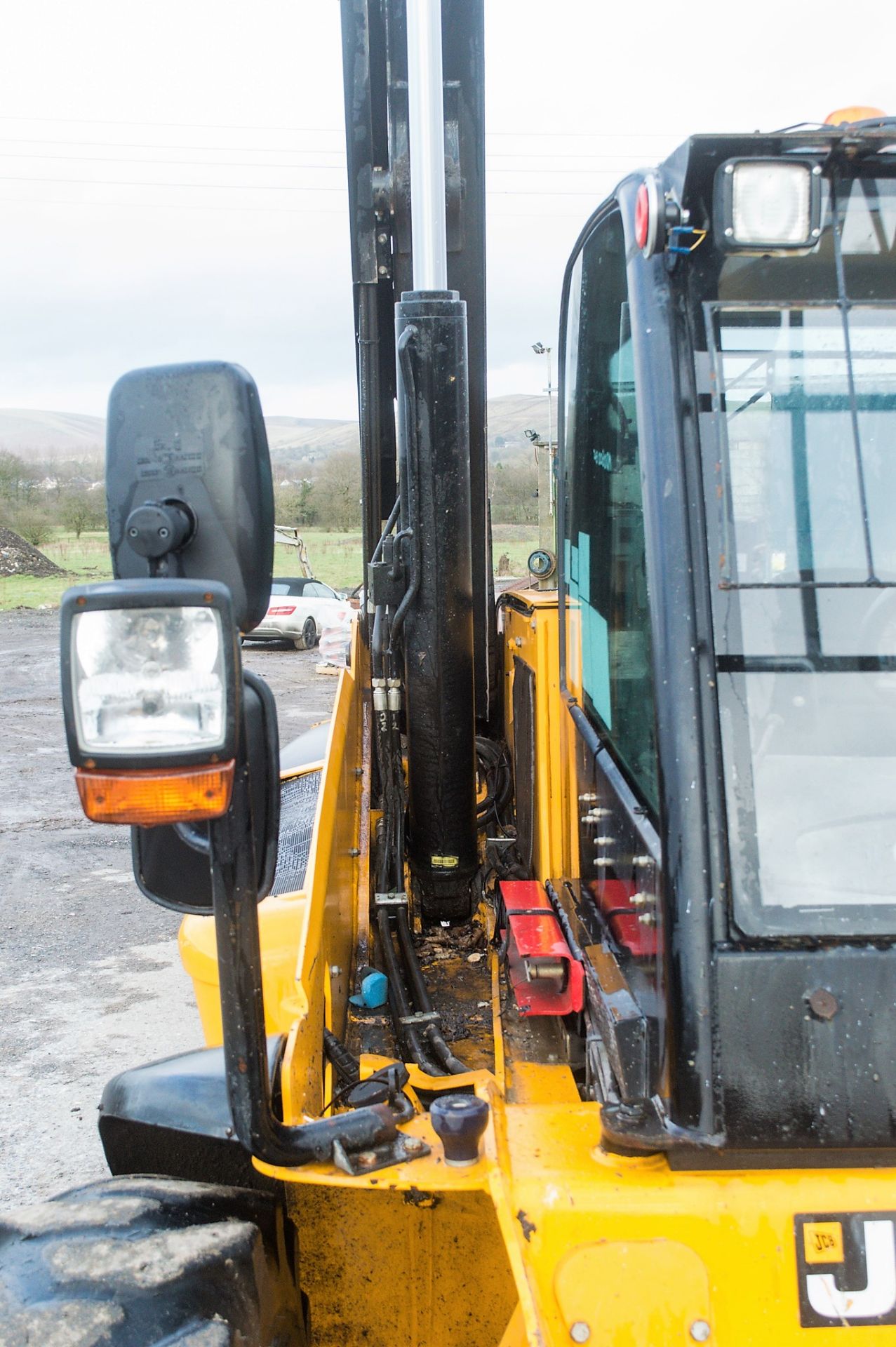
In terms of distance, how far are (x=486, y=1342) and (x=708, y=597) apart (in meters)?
1.61

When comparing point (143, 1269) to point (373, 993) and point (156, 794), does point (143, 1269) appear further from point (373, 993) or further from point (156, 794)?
point (373, 993)

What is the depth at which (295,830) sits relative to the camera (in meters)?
3.78

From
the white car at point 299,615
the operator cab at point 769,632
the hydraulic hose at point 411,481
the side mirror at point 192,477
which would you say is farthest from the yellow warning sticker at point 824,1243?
the white car at point 299,615

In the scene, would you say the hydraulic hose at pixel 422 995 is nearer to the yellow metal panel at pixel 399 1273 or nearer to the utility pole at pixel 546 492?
the yellow metal panel at pixel 399 1273

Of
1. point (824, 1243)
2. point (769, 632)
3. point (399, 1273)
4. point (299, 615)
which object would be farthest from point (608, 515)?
point (299, 615)

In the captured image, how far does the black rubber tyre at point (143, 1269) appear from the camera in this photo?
1475mm

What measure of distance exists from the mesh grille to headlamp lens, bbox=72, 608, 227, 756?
1844 mm

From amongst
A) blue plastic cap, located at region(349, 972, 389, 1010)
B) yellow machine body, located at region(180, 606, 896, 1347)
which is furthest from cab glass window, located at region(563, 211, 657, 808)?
blue plastic cap, located at region(349, 972, 389, 1010)

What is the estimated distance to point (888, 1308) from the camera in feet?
4.40

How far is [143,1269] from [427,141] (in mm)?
2667

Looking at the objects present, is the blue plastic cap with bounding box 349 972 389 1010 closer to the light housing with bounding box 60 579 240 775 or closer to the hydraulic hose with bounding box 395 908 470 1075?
the hydraulic hose with bounding box 395 908 470 1075

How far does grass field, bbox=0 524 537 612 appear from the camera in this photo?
25.0 m

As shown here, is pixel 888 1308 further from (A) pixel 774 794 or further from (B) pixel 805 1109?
(A) pixel 774 794

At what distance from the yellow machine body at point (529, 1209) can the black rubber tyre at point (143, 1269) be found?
0.18 metres
